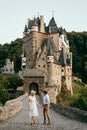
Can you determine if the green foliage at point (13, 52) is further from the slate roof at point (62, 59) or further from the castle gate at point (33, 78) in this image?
the castle gate at point (33, 78)

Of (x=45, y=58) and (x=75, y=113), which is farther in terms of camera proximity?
(x=45, y=58)

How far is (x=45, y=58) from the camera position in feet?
301

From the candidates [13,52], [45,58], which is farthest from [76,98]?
[13,52]

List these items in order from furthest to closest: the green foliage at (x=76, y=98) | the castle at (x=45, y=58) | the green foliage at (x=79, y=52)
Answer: the green foliage at (x=79, y=52) < the castle at (x=45, y=58) < the green foliage at (x=76, y=98)

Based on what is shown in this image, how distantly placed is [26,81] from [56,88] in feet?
20.1

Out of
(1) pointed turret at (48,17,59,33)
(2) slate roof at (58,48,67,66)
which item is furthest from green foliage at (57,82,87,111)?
(1) pointed turret at (48,17,59,33)

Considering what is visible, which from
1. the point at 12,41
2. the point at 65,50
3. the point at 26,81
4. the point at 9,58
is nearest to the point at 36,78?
the point at 26,81

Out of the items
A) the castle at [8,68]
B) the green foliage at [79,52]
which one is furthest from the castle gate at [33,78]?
the green foliage at [79,52]

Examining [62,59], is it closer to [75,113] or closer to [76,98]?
[76,98]

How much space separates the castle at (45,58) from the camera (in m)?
87.7

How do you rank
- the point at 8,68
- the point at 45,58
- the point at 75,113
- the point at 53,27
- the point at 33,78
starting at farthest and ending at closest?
the point at 8,68, the point at 53,27, the point at 45,58, the point at 33,78, the point at 75,113

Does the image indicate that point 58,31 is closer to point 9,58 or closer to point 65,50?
point 65,50

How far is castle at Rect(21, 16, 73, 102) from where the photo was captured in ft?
288

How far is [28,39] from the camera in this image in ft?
336
